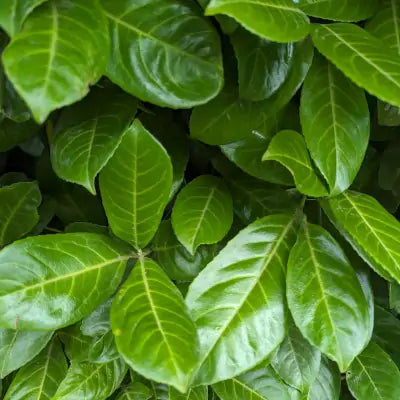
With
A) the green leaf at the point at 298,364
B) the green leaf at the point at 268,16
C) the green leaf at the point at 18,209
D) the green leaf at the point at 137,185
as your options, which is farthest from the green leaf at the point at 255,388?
the green leaf at the point at 268,16

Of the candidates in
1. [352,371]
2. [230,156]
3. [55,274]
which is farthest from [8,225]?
[352,371]

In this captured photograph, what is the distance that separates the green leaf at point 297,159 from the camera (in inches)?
25.0

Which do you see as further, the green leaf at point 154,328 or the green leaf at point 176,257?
the green leaf at point 176,257

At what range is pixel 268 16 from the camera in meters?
0.57

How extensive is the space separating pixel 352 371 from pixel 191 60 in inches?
20.3

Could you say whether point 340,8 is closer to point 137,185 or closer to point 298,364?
point 137,185

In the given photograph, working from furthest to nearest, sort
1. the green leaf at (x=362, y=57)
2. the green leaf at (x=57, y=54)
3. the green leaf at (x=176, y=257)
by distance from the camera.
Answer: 1. the green leaf at (x=176, y=257)
2. the green leaf at (x=362, y=57)
3. the green leaf at (x=57, y=54)

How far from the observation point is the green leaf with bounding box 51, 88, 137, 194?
0.63 m

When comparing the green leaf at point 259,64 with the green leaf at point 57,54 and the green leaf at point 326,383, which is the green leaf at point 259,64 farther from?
the green leaf at point 326,383

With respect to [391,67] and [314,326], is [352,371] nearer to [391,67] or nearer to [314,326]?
[314,326]

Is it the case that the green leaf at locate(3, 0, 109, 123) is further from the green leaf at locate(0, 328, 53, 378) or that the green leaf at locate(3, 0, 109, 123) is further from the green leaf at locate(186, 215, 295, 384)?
the green leaf at locate(0, 328, 53, 378)

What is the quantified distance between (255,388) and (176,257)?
0.21 m

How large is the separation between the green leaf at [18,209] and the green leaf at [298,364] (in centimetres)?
37

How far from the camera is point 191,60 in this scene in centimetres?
59
